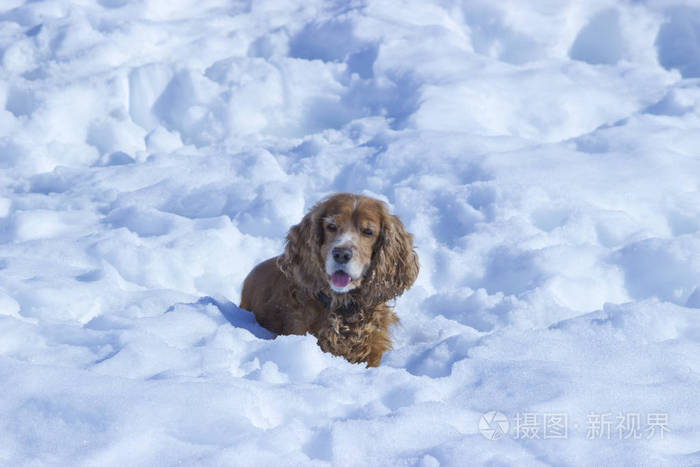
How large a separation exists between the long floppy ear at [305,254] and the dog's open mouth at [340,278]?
10cm

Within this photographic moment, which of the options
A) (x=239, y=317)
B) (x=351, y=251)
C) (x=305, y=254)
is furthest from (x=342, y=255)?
(x=239, y=317)

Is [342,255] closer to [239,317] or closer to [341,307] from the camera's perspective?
[341,307]

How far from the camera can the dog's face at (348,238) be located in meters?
3.23

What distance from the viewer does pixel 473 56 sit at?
6.71 meters

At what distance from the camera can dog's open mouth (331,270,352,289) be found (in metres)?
3.24

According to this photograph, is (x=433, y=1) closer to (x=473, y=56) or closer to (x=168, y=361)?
(x=473, y=56)

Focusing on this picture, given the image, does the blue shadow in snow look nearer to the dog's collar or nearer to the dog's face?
the dog's collar

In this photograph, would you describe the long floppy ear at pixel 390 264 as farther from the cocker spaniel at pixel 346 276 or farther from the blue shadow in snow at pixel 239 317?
the blue shadow in snow at pixel 239 317

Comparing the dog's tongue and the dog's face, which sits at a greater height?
the dog's face

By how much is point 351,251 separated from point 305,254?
26 centimetres

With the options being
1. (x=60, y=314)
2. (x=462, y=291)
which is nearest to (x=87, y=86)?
(x=60, y=314)

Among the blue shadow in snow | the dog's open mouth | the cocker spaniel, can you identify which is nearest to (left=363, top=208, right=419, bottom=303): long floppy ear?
the cocker spaniel

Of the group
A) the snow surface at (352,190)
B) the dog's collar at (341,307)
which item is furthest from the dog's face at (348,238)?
the snow surface at (352,190)

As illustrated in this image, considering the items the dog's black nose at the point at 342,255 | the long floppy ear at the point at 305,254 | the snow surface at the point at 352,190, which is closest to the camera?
the snow surface at the point at 352,190
